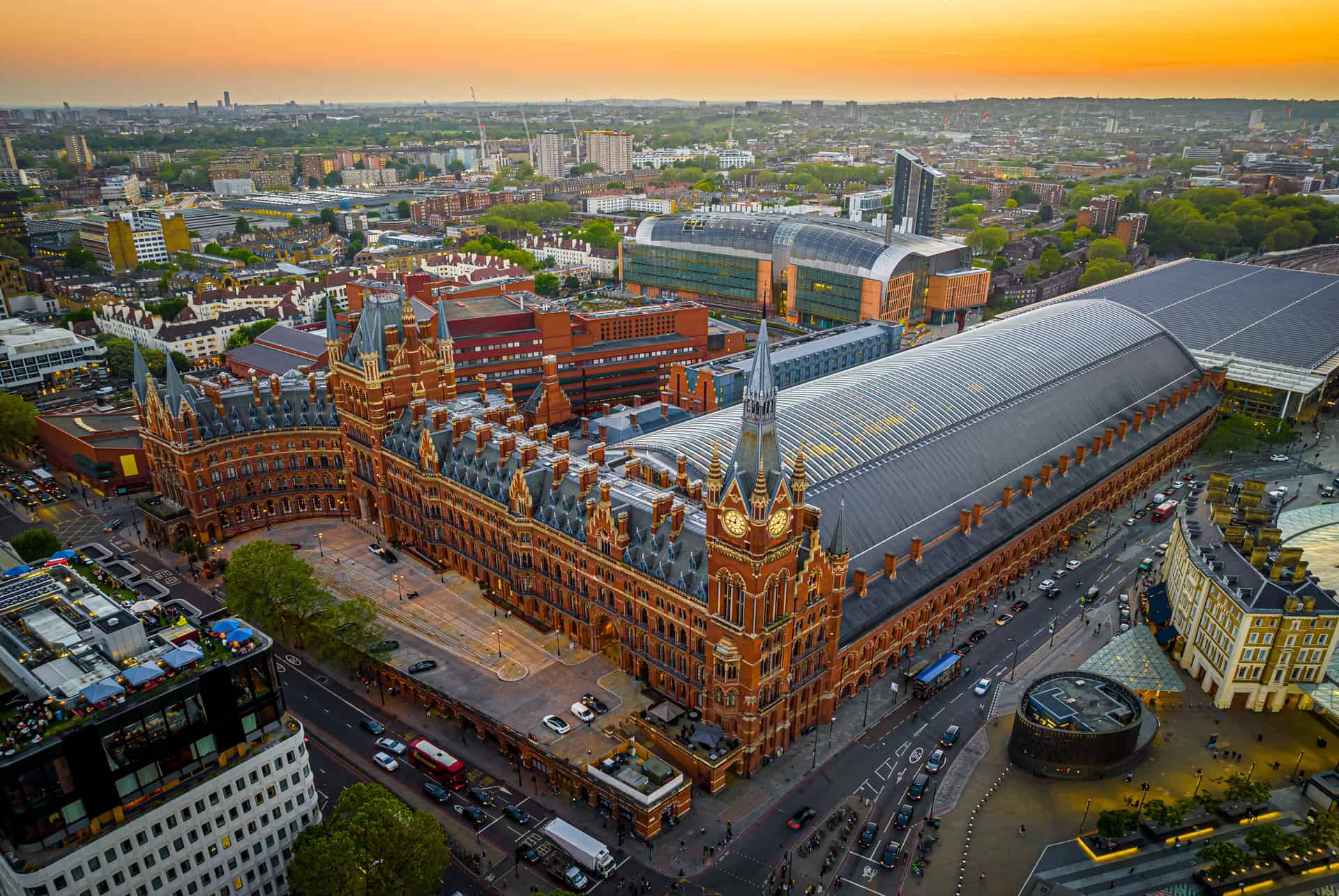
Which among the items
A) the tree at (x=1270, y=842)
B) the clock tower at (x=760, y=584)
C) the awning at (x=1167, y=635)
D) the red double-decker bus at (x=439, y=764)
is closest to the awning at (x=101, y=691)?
the red double-decker bus at (x=439, y=764)

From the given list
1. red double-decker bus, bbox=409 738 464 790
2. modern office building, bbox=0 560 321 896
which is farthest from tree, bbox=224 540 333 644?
modern office building, bbox=0 560 321 896

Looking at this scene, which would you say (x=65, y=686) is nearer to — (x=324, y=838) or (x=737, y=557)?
(x=324, y=838)

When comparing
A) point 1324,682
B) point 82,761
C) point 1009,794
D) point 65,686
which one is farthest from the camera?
point 1324,682

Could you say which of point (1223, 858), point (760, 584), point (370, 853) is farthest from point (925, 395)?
point (370, 853)

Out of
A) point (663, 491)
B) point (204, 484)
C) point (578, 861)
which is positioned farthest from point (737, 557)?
point (204, 484)

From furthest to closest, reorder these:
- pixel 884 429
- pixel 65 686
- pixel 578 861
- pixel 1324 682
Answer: pixel 884 429, pixel 1324 682, pixel 578 861, pixel 65 686

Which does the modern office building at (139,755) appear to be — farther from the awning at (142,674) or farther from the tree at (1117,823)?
the tree at (1117,823)

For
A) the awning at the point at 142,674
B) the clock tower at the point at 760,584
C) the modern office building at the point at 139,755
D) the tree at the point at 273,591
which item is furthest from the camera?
the tree at the point at 273,591
